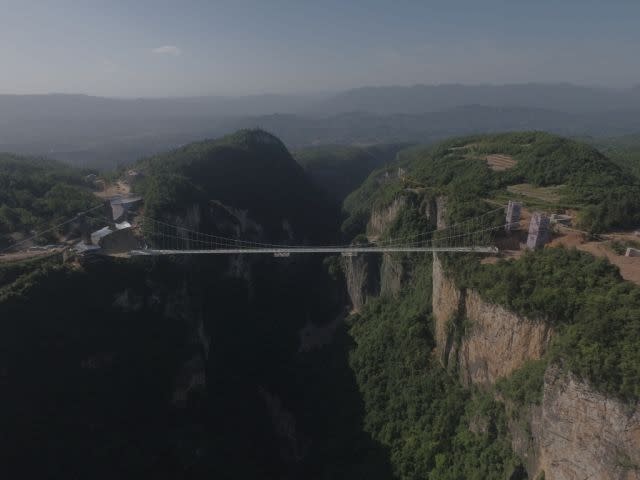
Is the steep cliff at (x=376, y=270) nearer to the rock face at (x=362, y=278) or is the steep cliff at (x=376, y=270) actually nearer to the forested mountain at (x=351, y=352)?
the rock face at (x=362, y=278)

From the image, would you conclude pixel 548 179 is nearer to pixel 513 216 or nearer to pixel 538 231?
pixel 513 216

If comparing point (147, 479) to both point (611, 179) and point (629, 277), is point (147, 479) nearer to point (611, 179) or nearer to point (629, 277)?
point (629, 277)

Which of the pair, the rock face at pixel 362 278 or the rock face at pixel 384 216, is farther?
the rock face at pixel 362 278

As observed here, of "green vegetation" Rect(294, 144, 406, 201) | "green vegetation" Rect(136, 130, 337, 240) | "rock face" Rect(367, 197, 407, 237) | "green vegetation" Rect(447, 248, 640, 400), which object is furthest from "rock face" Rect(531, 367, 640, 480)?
"green vegetation" Rect(294, 144, 406, 201)

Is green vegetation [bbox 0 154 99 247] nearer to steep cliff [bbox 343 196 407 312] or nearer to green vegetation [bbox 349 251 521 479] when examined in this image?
steep cliff [bbox 343 196 407 312]

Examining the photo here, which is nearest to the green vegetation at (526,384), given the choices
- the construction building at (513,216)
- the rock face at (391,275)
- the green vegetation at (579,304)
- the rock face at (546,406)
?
the rock face at (546,406)

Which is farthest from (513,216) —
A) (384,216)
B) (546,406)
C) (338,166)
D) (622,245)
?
(338,166)

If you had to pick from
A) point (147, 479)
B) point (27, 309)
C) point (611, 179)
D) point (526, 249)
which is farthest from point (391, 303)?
point (27, 309)
